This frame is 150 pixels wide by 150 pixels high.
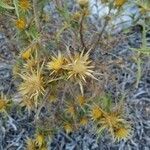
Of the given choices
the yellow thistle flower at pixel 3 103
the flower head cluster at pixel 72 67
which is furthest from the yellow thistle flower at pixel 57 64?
the yellow thistle flower at pixel 3 103

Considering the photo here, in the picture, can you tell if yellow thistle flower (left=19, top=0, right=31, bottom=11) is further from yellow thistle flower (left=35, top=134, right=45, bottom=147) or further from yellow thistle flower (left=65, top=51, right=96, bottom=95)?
yellow thistle flower (left=35, top=134, right=45, bottom=147)

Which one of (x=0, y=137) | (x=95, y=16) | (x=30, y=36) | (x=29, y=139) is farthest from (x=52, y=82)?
(x=95, y=16)

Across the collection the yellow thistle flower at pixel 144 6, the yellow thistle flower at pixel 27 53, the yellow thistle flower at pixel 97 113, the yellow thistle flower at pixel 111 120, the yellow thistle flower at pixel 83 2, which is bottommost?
the yellow thistle flower at pixel 111 120

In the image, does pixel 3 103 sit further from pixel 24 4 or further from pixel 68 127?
pixel 24 4

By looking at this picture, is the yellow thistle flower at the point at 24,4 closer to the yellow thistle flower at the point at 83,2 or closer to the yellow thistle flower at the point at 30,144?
the yellow thistle flower at the point at 83,2

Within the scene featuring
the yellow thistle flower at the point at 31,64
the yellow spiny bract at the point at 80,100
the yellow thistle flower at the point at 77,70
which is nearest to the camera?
the yellow thistle flower at the point at 77,70

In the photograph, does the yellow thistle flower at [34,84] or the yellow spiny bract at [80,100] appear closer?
the yellow thistle flower at [34,84]

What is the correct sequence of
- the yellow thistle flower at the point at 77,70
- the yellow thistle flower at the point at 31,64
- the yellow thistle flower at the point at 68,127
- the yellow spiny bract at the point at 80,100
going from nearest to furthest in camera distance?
the yellow thistle flower at the point at 77,70, the yellow thistle flower at the point at 31,64, the yellow spiny bract at the point at 80,100, the yellow thistle flower at the point at 68,127

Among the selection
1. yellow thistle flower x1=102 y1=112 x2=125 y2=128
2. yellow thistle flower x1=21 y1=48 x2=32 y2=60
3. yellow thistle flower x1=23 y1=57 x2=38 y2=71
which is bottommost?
yellow thistle flower x1=102 y1=112 x2=125 y2=128

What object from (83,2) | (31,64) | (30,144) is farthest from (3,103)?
(83,2)

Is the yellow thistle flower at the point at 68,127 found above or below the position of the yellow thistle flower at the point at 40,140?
above

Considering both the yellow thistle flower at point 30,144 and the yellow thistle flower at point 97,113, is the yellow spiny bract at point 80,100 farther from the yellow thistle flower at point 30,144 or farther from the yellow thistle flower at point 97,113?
the yellow thistle flower at point 30,144

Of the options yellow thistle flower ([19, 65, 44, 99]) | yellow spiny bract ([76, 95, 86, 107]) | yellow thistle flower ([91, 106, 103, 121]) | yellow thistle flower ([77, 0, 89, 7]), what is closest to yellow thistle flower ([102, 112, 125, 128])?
yellow thistle flower ([91, 106, 103, 121])
